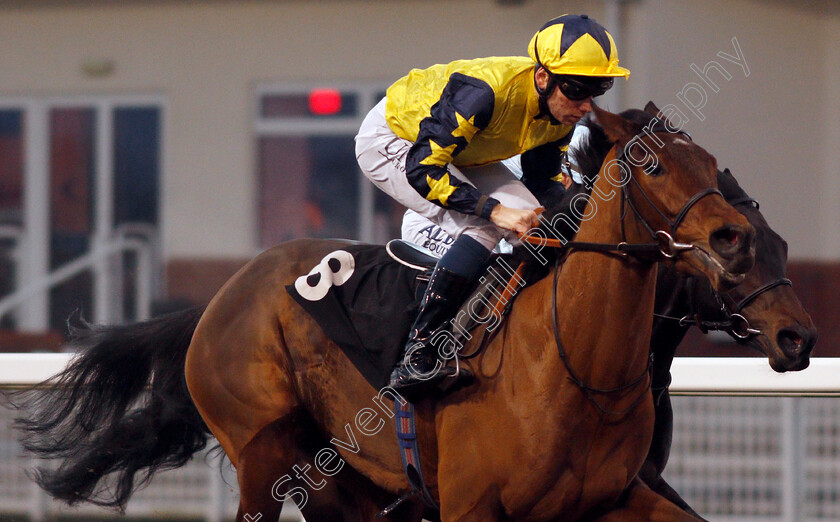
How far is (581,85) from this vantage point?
2.41 metres

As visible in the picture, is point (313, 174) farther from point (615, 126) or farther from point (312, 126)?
point (615, 126)

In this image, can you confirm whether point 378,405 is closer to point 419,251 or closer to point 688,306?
point 419,251

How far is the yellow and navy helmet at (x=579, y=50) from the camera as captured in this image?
237cm

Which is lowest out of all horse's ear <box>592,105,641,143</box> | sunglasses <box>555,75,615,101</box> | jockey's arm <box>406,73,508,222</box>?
jockey's arm <box>406,73,508,222</box>

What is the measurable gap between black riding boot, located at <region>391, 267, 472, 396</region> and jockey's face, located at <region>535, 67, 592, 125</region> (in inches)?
18.5

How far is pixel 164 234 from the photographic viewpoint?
7.18m

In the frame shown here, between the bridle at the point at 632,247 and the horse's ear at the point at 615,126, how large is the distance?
4 centimetres

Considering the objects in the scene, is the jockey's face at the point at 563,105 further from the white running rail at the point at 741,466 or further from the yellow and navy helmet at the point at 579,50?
the white running rail at the point at 741,466

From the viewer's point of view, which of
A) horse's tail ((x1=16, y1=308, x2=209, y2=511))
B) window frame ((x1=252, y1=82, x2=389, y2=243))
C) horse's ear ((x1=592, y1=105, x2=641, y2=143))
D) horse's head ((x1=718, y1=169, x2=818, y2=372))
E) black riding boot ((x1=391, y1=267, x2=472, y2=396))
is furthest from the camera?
window frame ((x1=252, y1=82, x2=389, y2=243))

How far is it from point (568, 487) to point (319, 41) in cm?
509

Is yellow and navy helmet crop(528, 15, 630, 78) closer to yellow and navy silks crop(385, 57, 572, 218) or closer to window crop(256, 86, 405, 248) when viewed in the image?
yellow and navy silks crop(385, 57, 572, 218)

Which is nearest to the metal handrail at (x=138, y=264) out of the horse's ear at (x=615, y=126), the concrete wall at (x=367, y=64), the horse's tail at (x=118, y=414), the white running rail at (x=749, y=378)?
the concrete wall at (x=367, y=64)

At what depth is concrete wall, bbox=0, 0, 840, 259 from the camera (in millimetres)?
6496

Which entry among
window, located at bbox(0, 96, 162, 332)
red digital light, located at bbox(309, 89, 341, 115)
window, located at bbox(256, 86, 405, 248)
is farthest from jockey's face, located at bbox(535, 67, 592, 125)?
window, located at bbox(0, 96, 162, 332)
